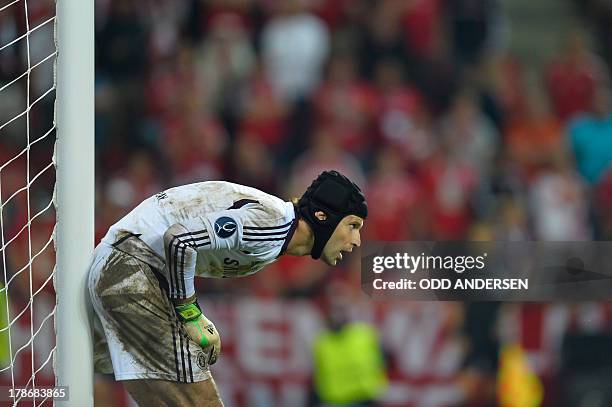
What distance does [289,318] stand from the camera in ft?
24.3

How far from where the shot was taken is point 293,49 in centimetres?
840

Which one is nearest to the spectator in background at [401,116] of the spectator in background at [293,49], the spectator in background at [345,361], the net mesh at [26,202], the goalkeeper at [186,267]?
the spectator in background at [293,49]

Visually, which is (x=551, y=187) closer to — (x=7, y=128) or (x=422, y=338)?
(x=422, y=338)

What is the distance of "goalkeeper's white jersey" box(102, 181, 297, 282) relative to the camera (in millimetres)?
3854

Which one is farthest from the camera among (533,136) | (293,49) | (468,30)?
(468,30)

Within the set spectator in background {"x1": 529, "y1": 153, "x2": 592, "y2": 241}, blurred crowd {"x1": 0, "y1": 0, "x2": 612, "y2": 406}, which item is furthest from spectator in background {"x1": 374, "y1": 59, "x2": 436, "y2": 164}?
spectator in background {"x1": 529, "y1": 153, "x2": 592, "y2": 241}

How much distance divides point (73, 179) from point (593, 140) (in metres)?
5.06

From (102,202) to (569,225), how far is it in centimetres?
329

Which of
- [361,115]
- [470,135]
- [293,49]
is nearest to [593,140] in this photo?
[470,135]

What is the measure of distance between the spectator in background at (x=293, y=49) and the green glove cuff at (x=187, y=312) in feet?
14.4

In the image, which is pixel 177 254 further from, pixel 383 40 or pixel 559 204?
pixel 383 40

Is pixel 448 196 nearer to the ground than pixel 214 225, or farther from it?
farther from it

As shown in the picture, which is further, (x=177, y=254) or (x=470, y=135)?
(x=470, y=135)

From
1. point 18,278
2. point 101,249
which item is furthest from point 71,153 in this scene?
point 18,278
